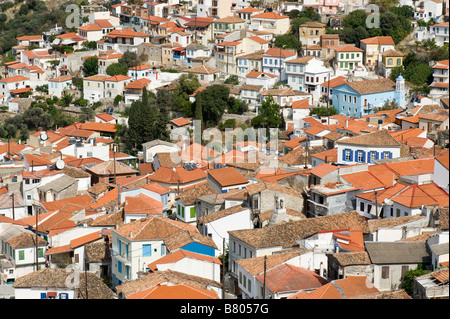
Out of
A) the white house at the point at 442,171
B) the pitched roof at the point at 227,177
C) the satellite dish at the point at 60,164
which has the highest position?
the white house at the point at 442,171

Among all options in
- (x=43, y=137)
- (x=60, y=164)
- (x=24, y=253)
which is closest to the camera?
(x=24, y=253)

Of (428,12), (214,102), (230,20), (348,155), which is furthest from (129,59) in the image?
(348,155)

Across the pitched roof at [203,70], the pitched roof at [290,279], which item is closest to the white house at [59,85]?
the pitched roof at [203,70]

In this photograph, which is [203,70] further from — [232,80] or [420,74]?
[420,74]

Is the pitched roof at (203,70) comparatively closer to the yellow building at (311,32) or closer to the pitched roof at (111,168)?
the yellow building at (311,32)
